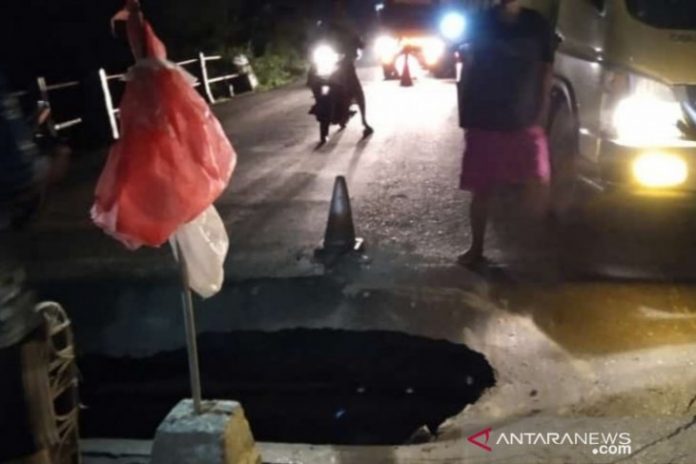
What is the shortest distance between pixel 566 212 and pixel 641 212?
61cm

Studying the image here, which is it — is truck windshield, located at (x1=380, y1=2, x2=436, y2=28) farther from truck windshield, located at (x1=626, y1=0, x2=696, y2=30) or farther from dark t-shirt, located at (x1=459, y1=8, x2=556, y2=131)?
dark t-shirt, located at (x1=459, y1=8, x2=556, y2=131)

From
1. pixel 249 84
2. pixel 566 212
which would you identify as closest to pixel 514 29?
pixel 566 212

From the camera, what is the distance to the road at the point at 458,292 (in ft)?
16.3

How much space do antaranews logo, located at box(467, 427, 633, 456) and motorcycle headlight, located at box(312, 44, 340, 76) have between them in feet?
26.0

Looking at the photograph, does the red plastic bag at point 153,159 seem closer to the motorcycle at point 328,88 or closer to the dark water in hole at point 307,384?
the dark water in hole at point 307,384

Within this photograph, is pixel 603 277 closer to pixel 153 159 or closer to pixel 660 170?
pixel 660 170

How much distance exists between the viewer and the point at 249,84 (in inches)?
881

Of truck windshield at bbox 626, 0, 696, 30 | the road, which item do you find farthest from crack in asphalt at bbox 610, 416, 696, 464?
truck windshield at bbox 626, 0, 696, 30

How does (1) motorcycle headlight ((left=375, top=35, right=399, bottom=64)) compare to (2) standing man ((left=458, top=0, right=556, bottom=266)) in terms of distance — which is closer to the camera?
(2) standing man ((left=458, top=0, right=556, bottom=266))

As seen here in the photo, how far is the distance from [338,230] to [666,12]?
265 centimetres

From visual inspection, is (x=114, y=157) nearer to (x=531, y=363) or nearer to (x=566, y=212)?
(x=531, y=363)

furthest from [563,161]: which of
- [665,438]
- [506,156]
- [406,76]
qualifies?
[406,76]

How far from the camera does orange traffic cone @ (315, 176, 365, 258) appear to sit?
710cm

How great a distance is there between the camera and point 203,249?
3.89 m
